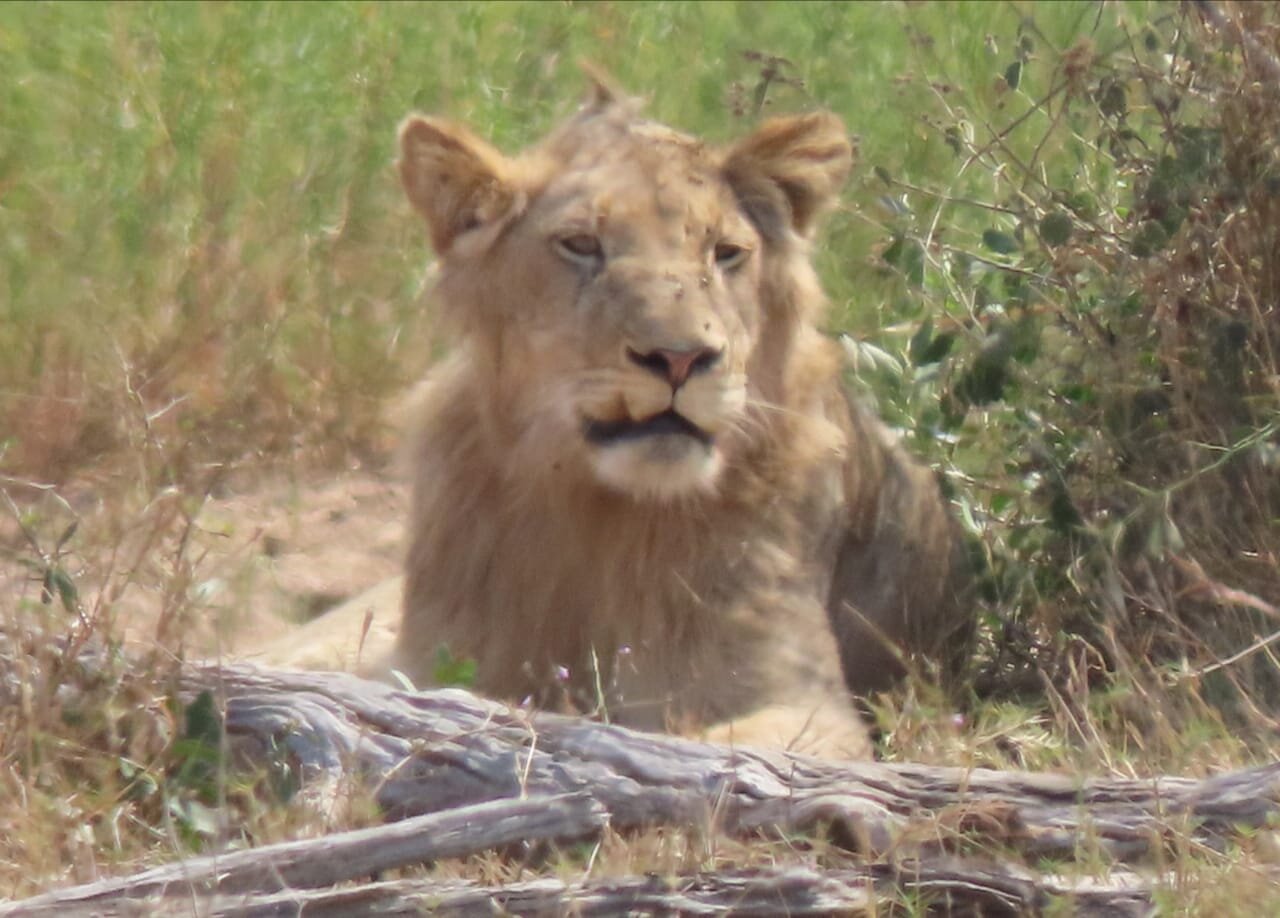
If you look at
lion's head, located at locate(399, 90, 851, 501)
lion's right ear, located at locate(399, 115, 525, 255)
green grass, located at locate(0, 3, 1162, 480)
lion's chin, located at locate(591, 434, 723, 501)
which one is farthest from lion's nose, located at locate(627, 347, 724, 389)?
green grass, located at locate(0, 3, 1162, 480)

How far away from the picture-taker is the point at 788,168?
4.79 m

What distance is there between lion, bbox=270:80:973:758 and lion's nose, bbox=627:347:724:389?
0.15 feet

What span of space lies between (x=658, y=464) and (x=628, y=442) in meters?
0.08

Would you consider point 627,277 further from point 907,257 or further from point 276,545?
point 276,545

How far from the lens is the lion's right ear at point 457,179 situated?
4.61 meters

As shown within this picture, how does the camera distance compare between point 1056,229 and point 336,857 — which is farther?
point 1056,229

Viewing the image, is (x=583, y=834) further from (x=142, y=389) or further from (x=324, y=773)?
(x=142, y=389)

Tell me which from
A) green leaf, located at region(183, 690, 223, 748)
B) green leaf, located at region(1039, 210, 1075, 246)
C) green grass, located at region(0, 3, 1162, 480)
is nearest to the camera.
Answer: green leaf, located at region(183, 690, 223, 748)

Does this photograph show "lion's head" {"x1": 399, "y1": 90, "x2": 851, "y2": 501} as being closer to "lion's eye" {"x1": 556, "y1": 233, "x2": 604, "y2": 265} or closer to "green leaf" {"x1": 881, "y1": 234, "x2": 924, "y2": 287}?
"lion's eye" {"x1": 556, "y1": 233, "x2": 604, "y2": 265}

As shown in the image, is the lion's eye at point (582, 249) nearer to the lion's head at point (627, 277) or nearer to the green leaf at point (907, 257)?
the lion's head at point (627, 277)

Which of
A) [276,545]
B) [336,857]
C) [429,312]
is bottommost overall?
[276,545]

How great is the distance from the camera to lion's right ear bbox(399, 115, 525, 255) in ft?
15.1

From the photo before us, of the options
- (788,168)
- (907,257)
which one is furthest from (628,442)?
(907,257)

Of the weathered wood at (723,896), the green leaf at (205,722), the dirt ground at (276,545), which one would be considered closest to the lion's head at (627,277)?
the dirt ground at (276,545)
